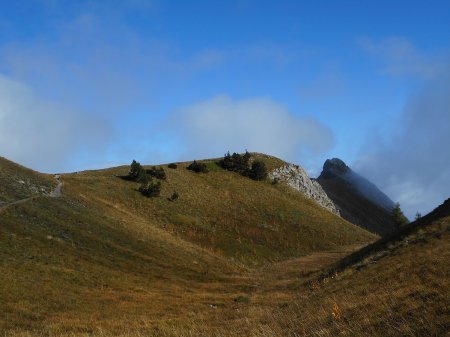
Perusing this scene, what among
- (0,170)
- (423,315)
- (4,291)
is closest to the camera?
(423,315)

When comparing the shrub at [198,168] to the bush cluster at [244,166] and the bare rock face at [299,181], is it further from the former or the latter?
the bare rock face at [299,181]

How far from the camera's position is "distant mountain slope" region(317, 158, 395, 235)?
12131 cm

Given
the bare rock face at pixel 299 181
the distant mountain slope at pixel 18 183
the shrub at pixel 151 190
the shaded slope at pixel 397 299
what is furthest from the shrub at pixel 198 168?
the shaded slope at pixel 397 299

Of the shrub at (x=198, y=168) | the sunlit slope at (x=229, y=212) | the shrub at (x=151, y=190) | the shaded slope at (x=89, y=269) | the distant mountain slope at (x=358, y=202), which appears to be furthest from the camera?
the distant mountain slope at (x=358, y=202)

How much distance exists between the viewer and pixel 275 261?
190 feet

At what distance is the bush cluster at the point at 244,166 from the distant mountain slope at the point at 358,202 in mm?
35427

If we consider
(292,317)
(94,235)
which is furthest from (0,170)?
(292,317)

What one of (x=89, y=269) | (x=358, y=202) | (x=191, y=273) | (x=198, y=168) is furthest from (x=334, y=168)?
(x=89, y=269)

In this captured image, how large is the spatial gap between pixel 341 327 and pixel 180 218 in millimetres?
50877

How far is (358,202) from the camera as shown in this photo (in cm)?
13712

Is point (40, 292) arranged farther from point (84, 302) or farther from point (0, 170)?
point (0, 170)

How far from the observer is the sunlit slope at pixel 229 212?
58.5m

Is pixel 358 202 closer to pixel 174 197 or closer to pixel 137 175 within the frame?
pixel 174 197

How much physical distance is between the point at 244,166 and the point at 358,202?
6022 cm
